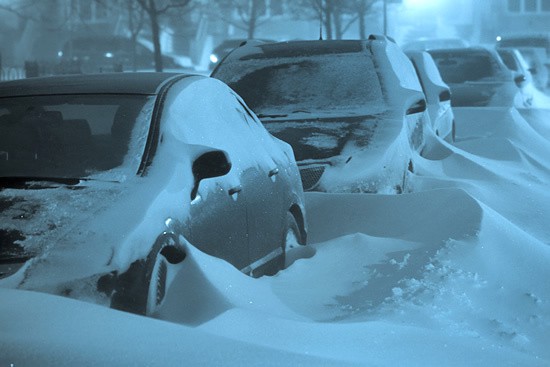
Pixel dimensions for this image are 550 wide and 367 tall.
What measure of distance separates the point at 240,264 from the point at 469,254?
1.25m

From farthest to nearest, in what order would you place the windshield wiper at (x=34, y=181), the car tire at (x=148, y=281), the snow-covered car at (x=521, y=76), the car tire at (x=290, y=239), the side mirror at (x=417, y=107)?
1. the snow-covered car at (x=521, y=76)
2. the side mirror at (x=417, y=107)
3. the car tire at (x=290, y=239)
4. the windshield wiper at (x=34, y=181)
5. the car tire at (x=148, y=281)

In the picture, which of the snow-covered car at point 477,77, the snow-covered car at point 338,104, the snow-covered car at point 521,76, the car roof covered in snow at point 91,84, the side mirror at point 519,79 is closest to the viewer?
the car roof covered in snow at point 91,84

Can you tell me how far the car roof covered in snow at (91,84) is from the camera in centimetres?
484

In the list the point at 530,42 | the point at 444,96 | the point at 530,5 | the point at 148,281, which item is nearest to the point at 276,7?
the point at 530,42

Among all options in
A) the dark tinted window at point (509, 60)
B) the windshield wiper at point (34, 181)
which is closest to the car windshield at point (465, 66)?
the dark tinted window at point (509, 60)

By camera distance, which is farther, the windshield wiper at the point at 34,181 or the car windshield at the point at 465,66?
the car windshield at the point at 465,66

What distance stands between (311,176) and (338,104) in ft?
3.78

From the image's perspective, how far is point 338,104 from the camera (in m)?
7.86

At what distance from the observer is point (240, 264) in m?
4.68

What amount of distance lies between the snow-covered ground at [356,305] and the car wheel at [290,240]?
2.5 inches

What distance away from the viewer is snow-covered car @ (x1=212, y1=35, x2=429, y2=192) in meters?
6.99

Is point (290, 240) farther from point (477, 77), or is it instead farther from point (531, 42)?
point (531, 42)

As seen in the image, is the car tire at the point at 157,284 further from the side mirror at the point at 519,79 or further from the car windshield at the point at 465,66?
the side mirror at the point at 519,79

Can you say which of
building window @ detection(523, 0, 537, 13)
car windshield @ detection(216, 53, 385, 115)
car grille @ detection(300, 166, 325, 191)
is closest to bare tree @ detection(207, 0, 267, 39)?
building window @ detection(523, 0, 537, 13)
